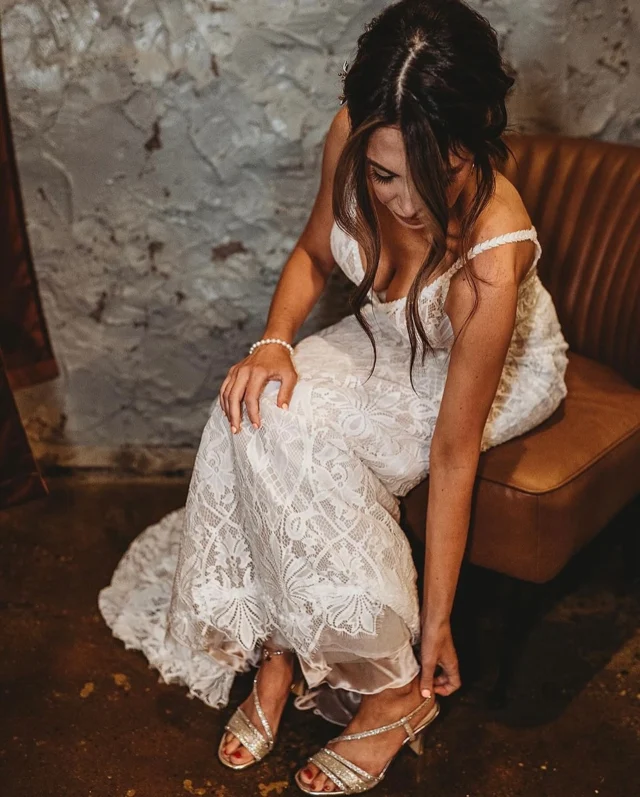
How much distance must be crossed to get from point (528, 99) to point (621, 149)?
1.00 feet

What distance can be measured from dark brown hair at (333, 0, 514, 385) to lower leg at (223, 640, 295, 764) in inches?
32.7

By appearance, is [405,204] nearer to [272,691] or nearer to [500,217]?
[500,217]

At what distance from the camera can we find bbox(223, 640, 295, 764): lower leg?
1.66m

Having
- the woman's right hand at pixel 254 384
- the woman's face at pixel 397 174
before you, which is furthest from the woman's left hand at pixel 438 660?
the woman's face at pixel 397 174

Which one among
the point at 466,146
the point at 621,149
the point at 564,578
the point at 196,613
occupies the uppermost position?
the point at 466,146

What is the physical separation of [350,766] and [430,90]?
1125 mm

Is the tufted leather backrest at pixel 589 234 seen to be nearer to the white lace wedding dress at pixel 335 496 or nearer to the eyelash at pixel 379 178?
the white lace wedding dress at pixel 335 496

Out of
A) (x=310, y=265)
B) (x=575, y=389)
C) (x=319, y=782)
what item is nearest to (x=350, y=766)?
(x=319, y=782)

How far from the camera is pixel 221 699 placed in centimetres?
177

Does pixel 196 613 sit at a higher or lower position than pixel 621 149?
lower

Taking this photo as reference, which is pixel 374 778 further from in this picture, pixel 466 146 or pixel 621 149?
pixel 621 149

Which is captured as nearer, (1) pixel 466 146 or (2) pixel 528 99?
(1) pixel 466 146

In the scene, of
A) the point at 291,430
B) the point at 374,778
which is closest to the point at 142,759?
the point at 374,778

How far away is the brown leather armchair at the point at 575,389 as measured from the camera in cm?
155
